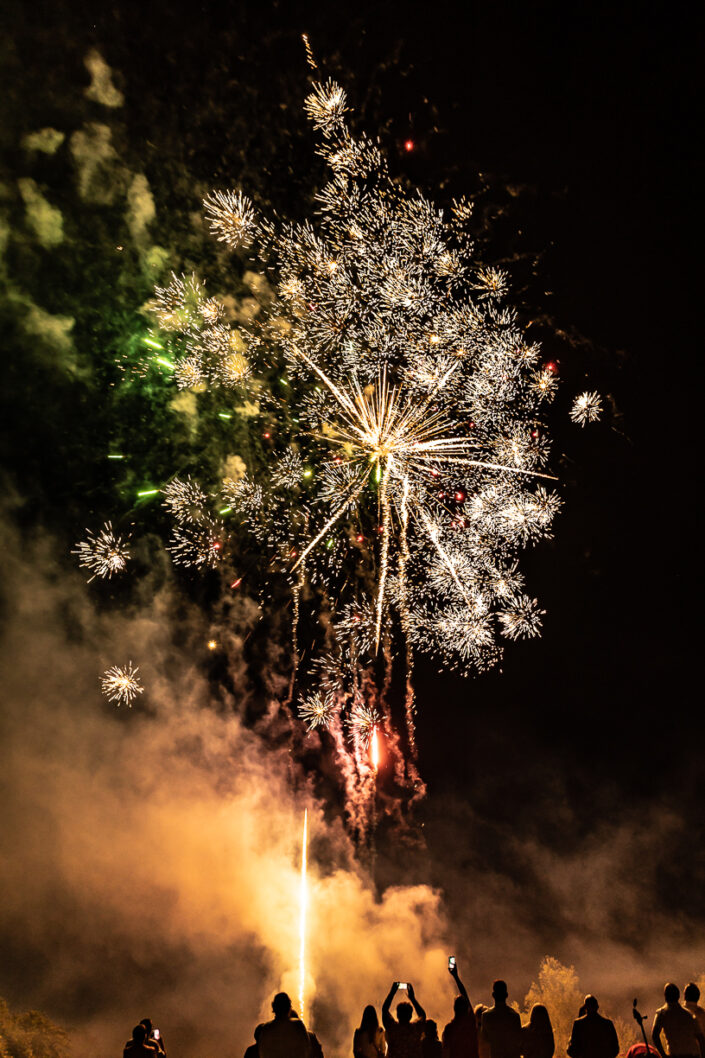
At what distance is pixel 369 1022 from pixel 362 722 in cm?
421

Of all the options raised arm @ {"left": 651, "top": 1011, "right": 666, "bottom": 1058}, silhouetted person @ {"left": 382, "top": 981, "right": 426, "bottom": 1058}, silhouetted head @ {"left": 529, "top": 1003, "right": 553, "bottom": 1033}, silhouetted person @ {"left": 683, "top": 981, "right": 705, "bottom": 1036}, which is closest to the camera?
silhouetted head @ {"left": 529, "top": 1003, "right": 553, "bottom": 1033}

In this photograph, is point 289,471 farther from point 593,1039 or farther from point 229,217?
point 593,1039

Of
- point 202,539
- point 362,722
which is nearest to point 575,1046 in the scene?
point 362,722

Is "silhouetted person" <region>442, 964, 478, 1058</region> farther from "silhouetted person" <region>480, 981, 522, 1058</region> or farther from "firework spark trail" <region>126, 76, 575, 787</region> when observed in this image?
"firework spark trail" <region>126, 76, 575, 787</region>

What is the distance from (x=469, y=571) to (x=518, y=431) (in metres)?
1.97

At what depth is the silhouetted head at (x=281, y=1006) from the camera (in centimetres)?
441

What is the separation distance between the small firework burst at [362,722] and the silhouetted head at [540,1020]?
4737 mm

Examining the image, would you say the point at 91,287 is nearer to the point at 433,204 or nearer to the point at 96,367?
the point at 96,367

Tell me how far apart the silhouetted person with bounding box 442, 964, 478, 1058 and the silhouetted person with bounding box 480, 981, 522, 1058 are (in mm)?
385

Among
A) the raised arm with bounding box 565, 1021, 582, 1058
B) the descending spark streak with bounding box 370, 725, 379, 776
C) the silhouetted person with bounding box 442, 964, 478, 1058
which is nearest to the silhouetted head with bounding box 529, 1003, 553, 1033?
the raised arm with bounding box 565, 1021, 582, 1058

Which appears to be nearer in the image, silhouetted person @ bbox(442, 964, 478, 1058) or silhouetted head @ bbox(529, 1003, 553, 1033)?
silhouetted head @ bbox(529, 1003, 553, 1033)

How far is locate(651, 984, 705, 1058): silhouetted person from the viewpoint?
480 cm

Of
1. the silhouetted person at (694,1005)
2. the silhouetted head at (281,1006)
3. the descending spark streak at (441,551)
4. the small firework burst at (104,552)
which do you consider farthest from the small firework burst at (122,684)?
the silhouetted person at (694,1005)

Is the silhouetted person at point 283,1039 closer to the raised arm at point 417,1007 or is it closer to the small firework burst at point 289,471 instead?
the raised arm at point 417,1007
